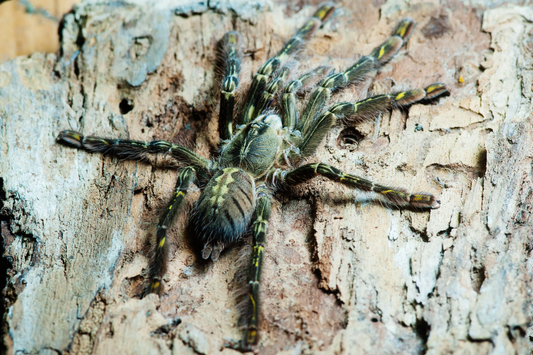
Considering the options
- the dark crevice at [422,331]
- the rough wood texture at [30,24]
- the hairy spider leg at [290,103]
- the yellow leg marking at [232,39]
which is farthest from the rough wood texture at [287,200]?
the rough wood texture at [30,24]

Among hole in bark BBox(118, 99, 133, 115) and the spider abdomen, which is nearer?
the spider abdomen

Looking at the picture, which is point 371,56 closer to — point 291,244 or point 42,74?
point 291,244

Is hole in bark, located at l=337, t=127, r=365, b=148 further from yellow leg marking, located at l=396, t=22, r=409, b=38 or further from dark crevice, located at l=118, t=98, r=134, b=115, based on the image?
dark crevice, located at l=118, t=98, r=134, b=115

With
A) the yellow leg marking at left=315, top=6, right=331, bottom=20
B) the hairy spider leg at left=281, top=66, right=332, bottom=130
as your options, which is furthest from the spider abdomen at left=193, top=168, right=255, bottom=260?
the yellow leg marking at left=315, top=6, right=331, bottom=20

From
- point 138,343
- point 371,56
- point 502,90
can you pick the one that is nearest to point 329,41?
point 371,56

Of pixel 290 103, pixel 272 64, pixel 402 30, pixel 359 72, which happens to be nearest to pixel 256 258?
pixel 290 103

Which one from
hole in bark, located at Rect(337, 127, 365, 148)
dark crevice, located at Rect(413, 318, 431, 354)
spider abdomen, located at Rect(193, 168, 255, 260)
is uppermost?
hole in bark, located at Rect(337, 127, 365, 148)

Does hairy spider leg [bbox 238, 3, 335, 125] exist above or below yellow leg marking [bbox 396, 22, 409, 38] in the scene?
below
